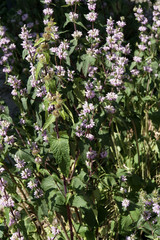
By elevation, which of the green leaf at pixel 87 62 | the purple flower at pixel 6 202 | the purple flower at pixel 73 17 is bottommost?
the purple flower at pixel 6 202

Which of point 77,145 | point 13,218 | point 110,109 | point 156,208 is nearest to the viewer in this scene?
point 156,208

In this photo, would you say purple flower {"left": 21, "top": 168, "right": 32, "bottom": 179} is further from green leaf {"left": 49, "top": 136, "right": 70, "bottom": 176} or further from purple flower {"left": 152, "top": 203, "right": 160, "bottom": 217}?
purple flower {"left": 152, "top": 203, "right": 160, "bottom": 217}

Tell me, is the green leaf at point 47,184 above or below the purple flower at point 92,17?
below

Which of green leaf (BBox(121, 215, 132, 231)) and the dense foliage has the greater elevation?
the dense foliage

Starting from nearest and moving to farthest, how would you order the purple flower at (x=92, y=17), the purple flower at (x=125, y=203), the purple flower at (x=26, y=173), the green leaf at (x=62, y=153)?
the green leaf at (x=62, y=153) < the purple flower at (x=26, y=173) < the purple flower at (x=125, y=203) < the purple flower at (x=92, y=17)

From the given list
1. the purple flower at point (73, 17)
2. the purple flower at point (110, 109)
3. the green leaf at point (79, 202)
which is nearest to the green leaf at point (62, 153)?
the green leaf at point (79, 202)

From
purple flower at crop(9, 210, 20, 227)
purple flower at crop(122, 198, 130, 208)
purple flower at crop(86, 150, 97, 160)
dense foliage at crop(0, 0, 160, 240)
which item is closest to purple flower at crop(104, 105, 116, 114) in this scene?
dense foliage at crop(0, 0, 160, 240)

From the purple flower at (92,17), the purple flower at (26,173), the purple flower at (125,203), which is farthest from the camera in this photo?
the purple flower at (92,17)

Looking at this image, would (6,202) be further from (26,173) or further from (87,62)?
(87,62)

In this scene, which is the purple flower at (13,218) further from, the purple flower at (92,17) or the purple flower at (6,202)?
the purple flower at (92,17)

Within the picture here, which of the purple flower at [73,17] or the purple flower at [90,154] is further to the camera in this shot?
the purple flower at [73,17]

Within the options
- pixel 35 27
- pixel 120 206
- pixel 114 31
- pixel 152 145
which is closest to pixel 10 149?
pixel 120 206

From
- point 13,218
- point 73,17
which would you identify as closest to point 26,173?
point 13,218

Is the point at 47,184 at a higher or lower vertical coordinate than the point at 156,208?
higher
